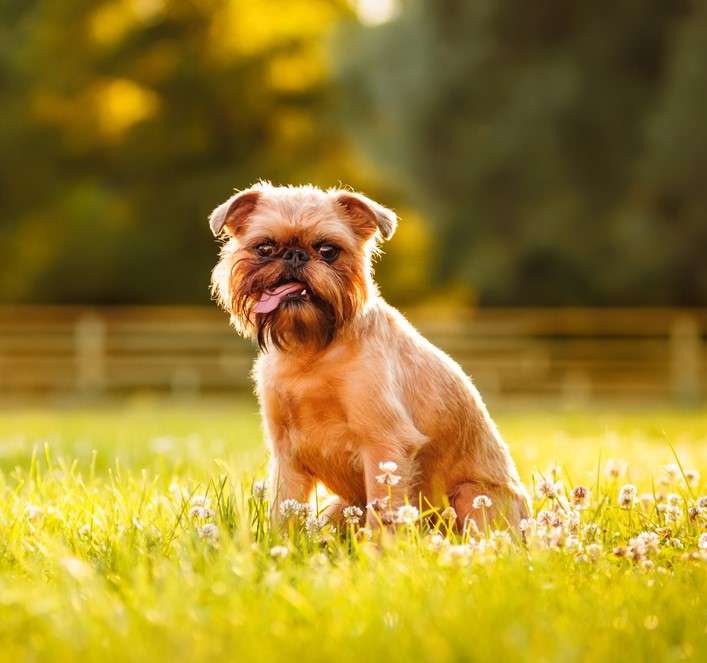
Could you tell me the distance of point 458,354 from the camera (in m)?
21.8

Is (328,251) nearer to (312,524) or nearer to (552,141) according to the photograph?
(312,524)

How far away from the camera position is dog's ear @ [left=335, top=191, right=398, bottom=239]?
15.1 ft

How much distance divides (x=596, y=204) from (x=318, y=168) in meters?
6.85

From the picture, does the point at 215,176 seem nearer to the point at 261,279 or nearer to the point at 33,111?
the point at 33,111

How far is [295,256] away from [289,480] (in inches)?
35.3

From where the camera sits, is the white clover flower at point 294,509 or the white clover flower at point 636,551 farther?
the white clover flower at point 294,509

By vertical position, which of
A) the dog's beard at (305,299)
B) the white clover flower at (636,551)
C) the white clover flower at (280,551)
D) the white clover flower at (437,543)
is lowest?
the white clover flower at (636,551)

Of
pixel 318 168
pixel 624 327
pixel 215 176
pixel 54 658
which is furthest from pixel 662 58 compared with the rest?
pixel 54 658

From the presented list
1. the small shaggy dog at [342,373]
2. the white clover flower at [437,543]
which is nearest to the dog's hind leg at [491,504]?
the small shaggy dog at [342,373]

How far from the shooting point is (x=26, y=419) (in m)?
14.3

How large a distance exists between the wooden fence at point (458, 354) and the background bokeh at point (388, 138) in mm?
1795

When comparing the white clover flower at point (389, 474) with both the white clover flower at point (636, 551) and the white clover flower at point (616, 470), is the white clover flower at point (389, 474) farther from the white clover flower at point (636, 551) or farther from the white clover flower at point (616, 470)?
the white clover flower at point (616, 470)

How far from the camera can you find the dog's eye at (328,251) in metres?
4.47

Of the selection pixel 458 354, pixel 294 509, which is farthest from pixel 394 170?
pixel 294 509
